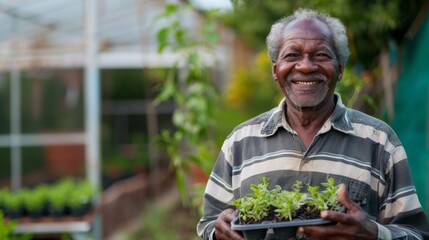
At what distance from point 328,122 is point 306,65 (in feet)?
0.61

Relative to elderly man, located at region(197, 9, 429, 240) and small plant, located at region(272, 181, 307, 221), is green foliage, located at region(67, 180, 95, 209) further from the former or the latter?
small plant, located at region(272, 181, 307, 221)

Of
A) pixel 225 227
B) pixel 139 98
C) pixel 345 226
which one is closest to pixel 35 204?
pixel 225 227

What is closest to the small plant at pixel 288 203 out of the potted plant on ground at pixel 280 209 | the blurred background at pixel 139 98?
the potted plant on ground at pixel 280 209

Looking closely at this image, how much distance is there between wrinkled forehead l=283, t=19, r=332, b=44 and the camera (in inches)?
84.3

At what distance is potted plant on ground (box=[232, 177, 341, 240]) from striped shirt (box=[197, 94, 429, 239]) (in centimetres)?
10

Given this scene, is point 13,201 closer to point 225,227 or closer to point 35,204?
point 35,204

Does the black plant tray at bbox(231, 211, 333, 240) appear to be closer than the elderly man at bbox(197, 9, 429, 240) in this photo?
Yes

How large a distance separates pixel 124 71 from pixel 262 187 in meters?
12.4

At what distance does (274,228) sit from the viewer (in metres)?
1.95

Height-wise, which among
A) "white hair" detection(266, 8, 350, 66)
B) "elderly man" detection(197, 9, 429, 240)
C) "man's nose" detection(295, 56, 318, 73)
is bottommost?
"elderly man" detection(197, 9, 429, 240)

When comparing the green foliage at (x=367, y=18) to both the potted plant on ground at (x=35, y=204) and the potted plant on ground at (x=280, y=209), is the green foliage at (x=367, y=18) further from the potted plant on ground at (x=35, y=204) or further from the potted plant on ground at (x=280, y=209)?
the potted plant on ground at (x=35, y=204)

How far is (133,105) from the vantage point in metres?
14.8

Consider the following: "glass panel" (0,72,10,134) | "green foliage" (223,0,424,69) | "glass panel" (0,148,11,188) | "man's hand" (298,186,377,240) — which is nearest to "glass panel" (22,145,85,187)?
"glass panel" (0,148,11,188)

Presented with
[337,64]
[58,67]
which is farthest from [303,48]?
[58,67]
